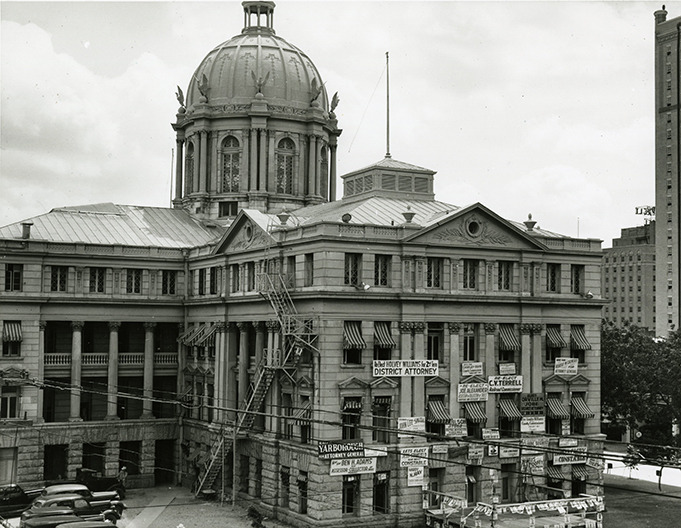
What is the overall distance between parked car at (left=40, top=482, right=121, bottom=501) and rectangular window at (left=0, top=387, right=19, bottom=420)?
813cm

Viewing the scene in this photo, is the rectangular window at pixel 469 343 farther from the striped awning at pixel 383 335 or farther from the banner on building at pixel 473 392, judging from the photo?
the striped awning at pixel 383 335

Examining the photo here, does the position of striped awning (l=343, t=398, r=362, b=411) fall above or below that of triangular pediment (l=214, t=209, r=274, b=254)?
below

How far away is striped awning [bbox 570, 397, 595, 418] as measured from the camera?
56.2 meters

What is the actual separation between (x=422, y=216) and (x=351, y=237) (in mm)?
8571

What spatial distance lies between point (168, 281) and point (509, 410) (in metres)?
26.8

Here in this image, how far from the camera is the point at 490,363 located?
53906mm

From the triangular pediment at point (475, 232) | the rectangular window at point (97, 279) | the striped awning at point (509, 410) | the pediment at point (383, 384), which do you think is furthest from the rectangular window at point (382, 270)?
the rectangular window at point (97, 279)

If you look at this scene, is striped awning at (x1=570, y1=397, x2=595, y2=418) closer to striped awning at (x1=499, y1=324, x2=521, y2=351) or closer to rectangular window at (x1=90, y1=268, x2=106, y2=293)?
striped awning at (x1=499, y1=324, x2=521, y2=351)

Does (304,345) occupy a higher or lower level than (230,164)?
lower

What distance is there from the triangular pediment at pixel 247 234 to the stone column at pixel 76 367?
36.5 feet

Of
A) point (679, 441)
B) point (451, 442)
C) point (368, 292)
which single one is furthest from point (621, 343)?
point (368, 292)

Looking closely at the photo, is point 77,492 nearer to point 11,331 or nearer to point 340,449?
point 11,331

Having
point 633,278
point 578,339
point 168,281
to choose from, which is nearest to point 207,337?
point 168,281

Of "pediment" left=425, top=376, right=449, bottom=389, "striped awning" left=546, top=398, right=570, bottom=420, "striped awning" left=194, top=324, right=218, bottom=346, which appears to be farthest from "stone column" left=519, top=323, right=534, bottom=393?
"striped awning" left=194, top=324, right=218, bottom=346
